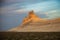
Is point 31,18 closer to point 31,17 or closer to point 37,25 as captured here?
point 31,17

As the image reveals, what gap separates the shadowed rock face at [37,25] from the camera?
9.17ft

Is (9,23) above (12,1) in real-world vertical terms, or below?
below

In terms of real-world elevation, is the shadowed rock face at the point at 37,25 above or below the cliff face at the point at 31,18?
below

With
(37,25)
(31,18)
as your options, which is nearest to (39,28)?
(37,25)

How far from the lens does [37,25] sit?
284 centimetres

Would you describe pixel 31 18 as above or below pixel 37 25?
above

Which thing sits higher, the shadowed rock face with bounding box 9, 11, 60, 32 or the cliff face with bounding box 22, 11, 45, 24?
the cliff face with bounding box 22, 11, 45, 24

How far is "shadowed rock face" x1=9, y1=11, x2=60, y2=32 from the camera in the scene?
2.79 metres

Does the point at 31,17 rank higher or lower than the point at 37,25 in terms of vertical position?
higher

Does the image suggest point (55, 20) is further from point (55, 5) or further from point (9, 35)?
point (9, 35)

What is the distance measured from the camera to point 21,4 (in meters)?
2.92

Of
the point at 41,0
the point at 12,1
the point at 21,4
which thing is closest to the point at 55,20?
the point at 41,0

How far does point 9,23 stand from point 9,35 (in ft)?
0.78

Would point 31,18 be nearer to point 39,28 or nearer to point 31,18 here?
point 31,18
